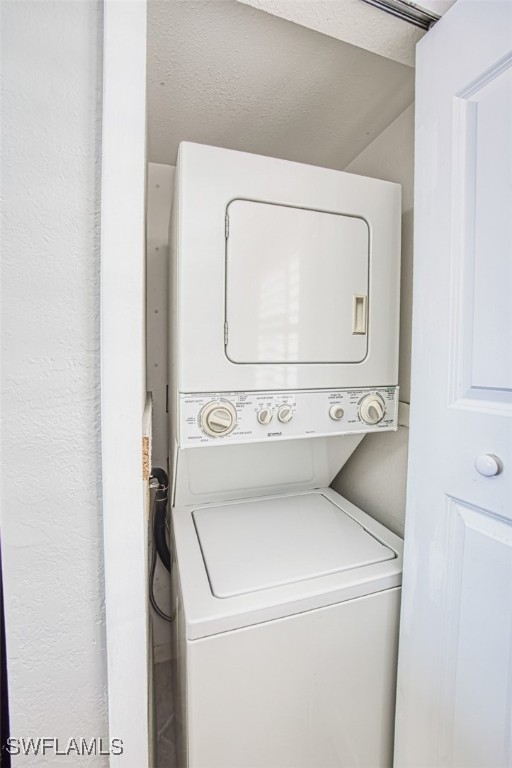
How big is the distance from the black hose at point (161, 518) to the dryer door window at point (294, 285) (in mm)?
1070

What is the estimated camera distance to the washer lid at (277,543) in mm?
1201

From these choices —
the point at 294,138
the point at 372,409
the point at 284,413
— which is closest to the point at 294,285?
the point at 284,413

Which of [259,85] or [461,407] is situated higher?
[259,85]

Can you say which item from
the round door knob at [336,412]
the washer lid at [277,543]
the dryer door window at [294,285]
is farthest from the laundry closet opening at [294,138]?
the washer lid at [277,543]

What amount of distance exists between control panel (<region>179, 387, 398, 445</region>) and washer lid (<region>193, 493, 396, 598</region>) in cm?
44

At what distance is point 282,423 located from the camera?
53.1 inches

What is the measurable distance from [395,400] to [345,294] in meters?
0.53

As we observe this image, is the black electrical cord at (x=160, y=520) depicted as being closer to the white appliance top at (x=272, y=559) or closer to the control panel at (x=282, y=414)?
the white appliance top at (x=272, y=559)

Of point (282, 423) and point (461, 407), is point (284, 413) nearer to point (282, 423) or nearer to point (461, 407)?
point (282, 423)

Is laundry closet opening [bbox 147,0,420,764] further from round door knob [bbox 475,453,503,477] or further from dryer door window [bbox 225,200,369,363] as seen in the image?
round door knob [bbox 475,453,503,477]

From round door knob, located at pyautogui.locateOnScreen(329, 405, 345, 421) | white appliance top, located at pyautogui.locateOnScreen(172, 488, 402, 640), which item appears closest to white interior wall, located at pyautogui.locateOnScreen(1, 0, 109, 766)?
white appliance top, located at pyautogui.locateOnScreen(172, 488, 402, 640)

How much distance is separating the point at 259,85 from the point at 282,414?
4.51ft

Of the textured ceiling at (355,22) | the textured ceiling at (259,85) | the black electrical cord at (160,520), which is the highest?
the textured ceiling at (259,85)

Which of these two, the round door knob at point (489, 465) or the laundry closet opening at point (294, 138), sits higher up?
the laundry closet opening at point (294, 138)
